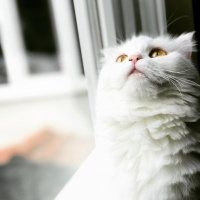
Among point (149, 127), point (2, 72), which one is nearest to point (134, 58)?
point (149, 127)

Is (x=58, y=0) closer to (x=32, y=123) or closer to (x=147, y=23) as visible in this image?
(x=32, y=123)

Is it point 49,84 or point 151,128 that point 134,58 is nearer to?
point 151,128

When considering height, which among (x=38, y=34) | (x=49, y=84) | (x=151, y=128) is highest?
(x=38, y=34)

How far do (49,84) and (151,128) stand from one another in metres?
0.38

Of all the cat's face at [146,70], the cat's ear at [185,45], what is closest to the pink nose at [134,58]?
the cat's face at [146,70]

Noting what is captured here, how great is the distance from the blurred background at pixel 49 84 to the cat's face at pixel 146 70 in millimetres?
198

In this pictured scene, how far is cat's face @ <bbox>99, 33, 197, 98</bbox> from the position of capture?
0.65 m

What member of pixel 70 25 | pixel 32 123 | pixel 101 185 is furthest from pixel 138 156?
pixel 70 25

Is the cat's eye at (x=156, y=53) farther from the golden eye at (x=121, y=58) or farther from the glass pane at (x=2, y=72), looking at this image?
the glass pane at (x=2, y=72)

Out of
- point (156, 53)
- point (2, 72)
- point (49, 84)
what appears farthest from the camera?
point (49, 84)

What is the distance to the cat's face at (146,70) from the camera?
648 mm

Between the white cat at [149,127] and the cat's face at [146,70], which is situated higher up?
the cat's face at [146,70]

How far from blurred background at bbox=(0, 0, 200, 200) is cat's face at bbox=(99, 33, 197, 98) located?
20 centimetres

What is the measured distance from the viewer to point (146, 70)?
25.5 inches
